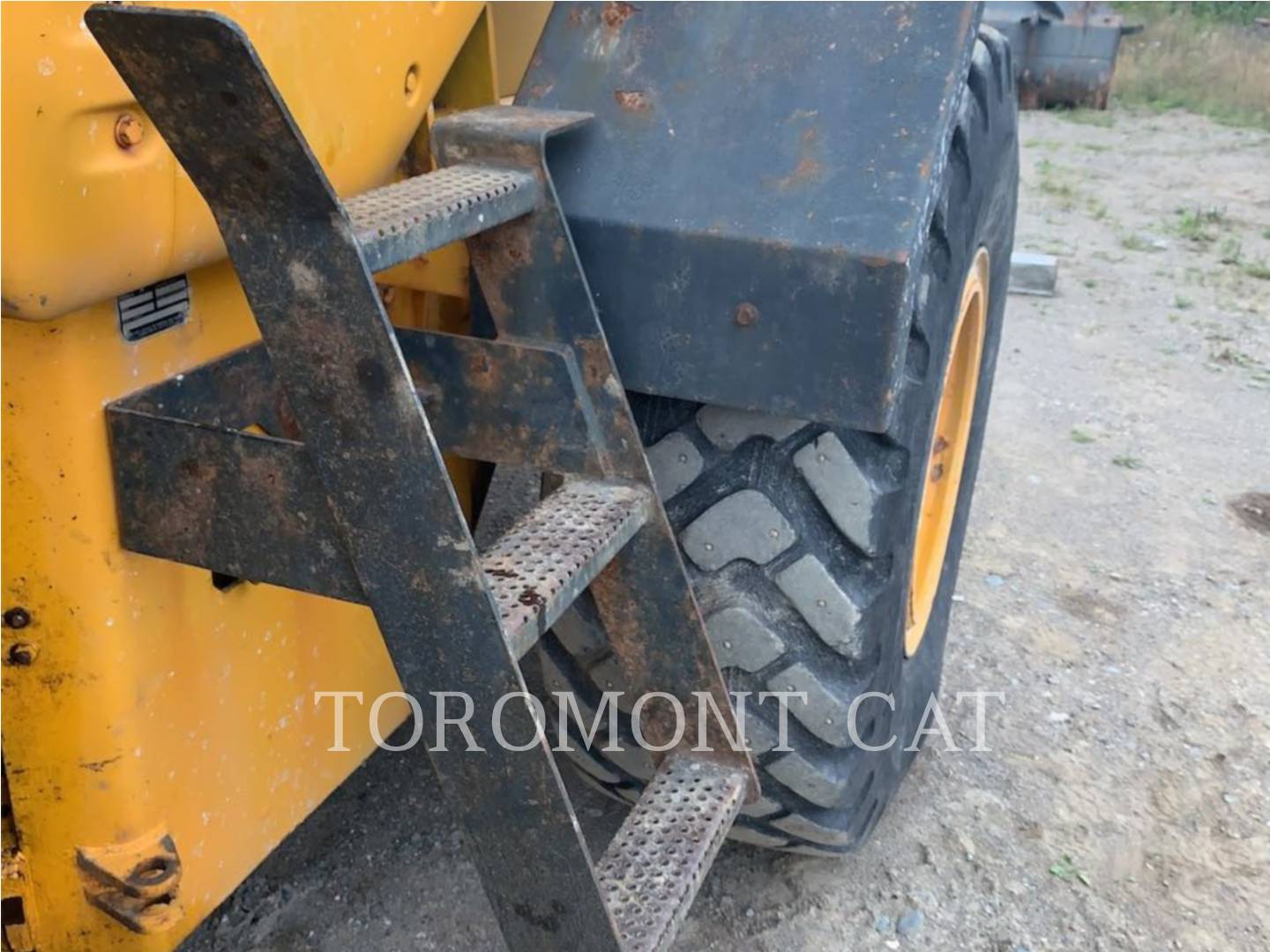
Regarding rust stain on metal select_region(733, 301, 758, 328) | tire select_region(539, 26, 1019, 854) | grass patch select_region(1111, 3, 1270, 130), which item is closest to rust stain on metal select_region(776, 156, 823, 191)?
rust stain on metal select_region(733, 301, 758, 328)

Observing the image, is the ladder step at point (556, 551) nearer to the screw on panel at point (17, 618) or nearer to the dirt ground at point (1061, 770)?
Answer: the screw on panel at point (17, 618)

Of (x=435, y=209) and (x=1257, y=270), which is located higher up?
Answer: (x=435, y=209)

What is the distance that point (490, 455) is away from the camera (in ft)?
4.22

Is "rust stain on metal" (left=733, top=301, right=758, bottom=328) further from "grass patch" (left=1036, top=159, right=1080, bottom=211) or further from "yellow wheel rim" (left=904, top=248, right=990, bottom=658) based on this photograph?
"grass patch" (left=1036, top=159, right=1080, bottom=211)

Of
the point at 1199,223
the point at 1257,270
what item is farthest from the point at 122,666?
the point at 1199,223

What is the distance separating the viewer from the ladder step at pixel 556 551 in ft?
3.45

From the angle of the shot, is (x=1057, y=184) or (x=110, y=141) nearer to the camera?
(x=110, y=141)

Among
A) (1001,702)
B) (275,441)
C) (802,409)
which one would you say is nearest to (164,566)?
(275,441)

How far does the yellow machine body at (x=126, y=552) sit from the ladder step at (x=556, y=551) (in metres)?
0.28

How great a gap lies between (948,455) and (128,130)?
63.9 inches

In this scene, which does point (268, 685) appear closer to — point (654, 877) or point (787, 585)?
point (654, 877)

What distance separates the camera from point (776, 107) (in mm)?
1317

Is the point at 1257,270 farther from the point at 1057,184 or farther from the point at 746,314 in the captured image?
the point at 746,314

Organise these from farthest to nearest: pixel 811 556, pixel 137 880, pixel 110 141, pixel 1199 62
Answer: pixel 1199 62 < pixel 811 556 < pixel 137 880 < pixel 110 141
